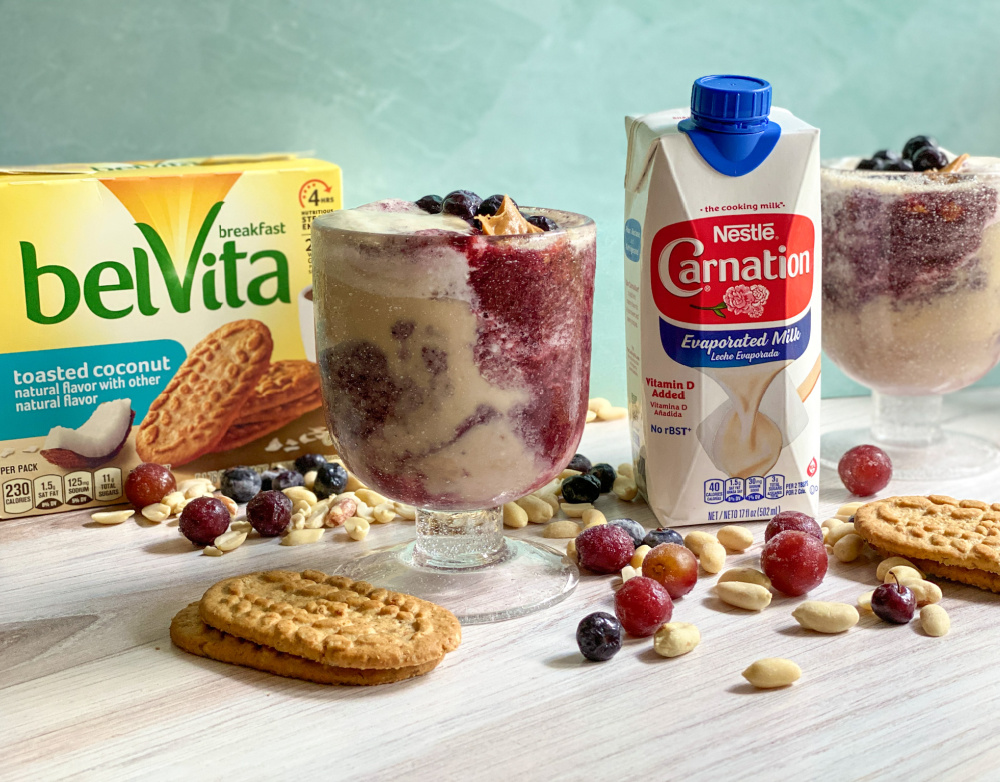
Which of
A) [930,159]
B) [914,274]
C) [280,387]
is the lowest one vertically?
[280,387]

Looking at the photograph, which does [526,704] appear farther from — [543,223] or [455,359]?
[543,223]

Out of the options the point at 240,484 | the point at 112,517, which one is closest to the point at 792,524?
the point at 240,484

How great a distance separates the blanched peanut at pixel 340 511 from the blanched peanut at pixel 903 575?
1.78 feet

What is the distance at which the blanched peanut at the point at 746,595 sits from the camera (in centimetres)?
98

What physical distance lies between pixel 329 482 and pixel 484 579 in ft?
0.98

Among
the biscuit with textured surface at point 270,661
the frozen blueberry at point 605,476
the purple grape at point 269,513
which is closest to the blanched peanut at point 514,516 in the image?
the frozen blueberry at point 605,476

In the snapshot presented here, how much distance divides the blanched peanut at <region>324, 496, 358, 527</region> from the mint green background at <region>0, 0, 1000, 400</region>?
441mm

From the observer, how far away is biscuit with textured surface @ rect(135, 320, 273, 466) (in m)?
1.26

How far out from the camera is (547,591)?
102 centimetres

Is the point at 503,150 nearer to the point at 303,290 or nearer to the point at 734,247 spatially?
the point at 303,290

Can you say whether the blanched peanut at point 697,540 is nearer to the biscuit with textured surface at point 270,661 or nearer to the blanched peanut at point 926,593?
the blanched peanut at point 926,593

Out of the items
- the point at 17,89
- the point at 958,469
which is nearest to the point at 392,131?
the point at 17,89

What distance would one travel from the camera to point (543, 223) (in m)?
0.96

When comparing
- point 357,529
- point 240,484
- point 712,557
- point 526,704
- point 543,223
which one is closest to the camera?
point 526,704
